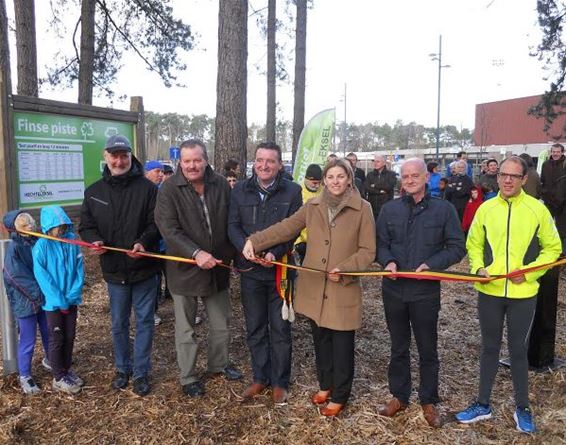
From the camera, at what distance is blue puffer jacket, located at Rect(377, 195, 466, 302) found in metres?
3.37

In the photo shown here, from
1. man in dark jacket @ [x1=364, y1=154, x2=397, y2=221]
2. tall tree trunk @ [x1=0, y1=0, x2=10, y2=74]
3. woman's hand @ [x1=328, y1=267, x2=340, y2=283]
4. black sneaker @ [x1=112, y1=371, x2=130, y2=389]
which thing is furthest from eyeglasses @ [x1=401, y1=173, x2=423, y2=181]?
man in dark jacket @ [x1=364, y1=154, x2=397, y2=221]

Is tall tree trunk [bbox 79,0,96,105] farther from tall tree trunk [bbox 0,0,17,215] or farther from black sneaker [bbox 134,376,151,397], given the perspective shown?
black sneaker [bbox 134,376,151,397]

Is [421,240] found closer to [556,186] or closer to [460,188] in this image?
[556,186]

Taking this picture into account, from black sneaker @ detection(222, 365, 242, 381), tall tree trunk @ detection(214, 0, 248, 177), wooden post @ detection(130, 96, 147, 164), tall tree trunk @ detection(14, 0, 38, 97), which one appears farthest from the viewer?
tall tree trunk @ detection(14, 0, 38, 97)

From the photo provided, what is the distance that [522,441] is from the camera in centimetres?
341

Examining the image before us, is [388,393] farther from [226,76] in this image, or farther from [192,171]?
[226,76]

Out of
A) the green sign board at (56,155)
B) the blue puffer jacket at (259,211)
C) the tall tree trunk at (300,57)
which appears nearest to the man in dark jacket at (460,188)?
the tall tree trunk at (300,57)

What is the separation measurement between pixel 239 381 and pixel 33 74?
294 inches

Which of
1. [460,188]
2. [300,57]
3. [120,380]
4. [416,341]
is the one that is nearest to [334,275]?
[416,341]

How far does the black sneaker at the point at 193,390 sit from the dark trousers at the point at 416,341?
1.50 m

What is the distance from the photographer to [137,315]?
4129 mm

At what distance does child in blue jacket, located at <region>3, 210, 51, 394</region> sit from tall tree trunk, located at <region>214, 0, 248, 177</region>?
3804 millimetres

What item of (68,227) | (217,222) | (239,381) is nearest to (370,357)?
(239,381)

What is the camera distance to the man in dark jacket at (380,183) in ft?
35.8
